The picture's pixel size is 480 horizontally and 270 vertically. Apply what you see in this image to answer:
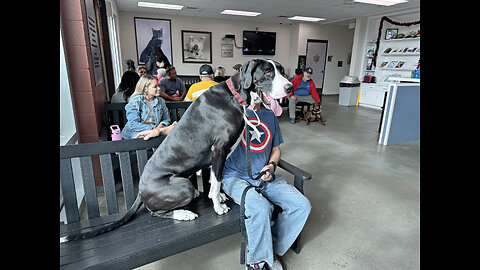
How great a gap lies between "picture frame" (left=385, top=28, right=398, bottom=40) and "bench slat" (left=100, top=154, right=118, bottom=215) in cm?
942

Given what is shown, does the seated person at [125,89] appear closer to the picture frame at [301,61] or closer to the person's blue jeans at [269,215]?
the person's blue jeans at [269,215]

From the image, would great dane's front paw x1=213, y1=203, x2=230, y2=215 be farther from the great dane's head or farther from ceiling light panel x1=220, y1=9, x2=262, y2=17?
ceiling light panel x1=220, y1=9, x2=262, y2=17

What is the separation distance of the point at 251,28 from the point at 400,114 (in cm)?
759

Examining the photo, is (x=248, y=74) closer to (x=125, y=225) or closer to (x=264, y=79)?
(x=264, y=79)

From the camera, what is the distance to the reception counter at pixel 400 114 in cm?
442

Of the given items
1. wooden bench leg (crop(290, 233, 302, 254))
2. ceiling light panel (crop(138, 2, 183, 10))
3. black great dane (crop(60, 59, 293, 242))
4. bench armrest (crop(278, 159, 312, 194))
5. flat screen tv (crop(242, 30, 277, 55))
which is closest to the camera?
black great dane (crop(60, 59, 293, 242))

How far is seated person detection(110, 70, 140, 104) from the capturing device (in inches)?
125

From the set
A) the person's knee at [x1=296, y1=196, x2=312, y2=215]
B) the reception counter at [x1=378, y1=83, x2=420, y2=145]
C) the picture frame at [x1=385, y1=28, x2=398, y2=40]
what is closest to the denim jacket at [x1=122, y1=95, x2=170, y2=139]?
the person's knee at [x1=296, y1=196, x2=312, y2=215]

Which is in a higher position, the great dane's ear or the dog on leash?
the great dane's ear

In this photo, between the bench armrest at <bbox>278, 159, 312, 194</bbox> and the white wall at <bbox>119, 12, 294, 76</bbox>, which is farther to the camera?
the white wall at <bbox>119, 12, 294, 76</bbox>

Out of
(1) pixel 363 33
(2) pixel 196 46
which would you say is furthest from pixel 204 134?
(1) pixel 363 33
